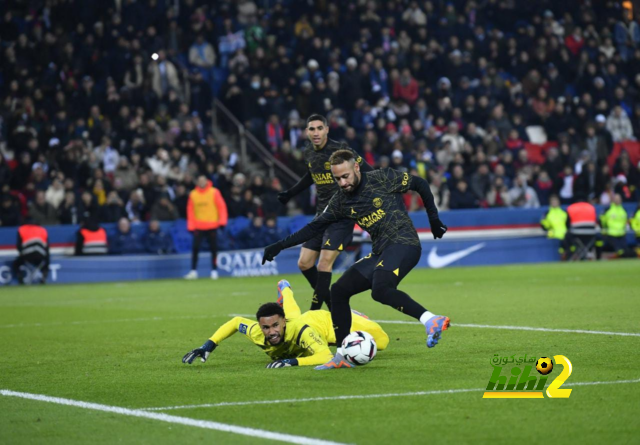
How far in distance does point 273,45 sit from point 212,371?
65.1 ft

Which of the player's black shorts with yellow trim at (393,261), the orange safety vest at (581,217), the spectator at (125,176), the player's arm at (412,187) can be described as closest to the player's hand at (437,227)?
the player's arm at (412,187)

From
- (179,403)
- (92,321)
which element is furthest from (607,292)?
(179,403)

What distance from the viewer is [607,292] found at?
602 inches

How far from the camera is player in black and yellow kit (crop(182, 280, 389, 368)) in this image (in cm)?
821

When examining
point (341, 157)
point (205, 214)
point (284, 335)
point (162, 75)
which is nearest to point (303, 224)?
point (205, 214)

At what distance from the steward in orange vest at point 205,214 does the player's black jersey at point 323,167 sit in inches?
410

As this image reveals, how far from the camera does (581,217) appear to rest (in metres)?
25.0

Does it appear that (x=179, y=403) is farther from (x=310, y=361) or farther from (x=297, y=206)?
(x=297, y=206)

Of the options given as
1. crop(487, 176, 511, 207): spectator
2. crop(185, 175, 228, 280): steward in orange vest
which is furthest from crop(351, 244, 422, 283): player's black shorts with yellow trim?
crop(487, 176, 511, 207): spectator

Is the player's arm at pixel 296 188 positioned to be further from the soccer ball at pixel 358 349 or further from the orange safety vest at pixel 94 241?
the orange safety vest at pixel 94 241

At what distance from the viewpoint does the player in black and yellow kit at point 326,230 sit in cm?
1060

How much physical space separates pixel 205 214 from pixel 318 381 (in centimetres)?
1465

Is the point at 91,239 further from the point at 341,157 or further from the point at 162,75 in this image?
the point at 341,157

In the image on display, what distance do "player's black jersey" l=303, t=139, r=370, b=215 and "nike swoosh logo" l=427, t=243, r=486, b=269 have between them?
13.1 meters
